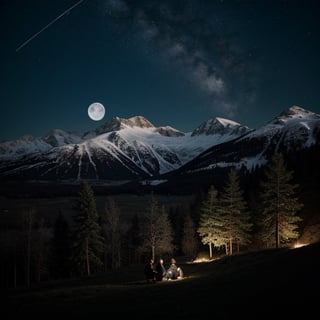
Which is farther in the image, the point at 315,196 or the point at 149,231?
the point at 149,231

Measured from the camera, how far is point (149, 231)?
60.3m

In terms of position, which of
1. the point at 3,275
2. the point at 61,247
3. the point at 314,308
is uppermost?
the point at 314,308

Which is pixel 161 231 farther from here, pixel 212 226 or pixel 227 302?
pixel 227 302

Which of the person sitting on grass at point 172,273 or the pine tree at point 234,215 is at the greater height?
the pine tree at point 234,215

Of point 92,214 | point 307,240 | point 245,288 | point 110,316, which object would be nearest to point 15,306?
point 110,316

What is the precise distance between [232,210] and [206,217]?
18.0ft

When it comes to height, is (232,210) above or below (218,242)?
above

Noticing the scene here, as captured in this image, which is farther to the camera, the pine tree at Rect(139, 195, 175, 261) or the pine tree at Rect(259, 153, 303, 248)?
the pine tree at Rect(139, 195, 175, 261)

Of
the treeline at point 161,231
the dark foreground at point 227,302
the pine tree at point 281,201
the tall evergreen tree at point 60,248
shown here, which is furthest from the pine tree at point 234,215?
the tall evergreen tree at point 60,248

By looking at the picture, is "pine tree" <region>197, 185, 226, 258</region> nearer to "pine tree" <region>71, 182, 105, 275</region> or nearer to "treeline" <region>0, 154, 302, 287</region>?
"treeline" <region>0, 154, 302, 287</region>

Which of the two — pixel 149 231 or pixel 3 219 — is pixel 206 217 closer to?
pixel 149 231

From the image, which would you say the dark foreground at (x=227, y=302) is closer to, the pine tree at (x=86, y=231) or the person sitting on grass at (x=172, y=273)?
the person sitting on grass at (x=172, y=273)

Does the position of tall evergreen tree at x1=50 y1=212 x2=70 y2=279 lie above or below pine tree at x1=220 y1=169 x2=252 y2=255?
below

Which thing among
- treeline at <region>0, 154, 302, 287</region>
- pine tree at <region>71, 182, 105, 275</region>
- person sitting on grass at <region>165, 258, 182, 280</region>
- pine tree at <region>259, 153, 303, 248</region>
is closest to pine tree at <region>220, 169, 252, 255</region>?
treeline at <region>0, 154, 302, 287</region>
